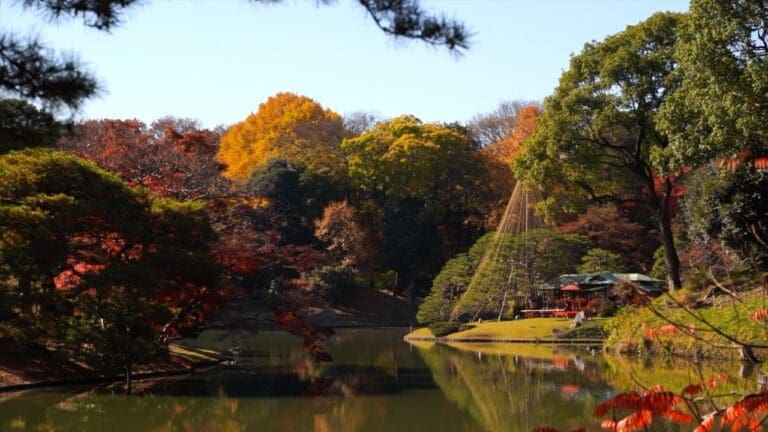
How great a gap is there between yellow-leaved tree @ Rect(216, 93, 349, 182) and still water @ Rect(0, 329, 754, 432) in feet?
71.5

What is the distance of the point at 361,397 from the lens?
51.6ft

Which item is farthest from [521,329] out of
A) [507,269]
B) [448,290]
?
[448,290]

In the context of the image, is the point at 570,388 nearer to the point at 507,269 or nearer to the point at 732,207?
the point at 732,207

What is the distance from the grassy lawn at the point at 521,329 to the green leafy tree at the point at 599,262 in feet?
11.0

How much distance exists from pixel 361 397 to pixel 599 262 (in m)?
19.1

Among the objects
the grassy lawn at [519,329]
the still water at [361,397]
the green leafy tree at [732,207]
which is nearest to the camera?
the still water at [361,397]

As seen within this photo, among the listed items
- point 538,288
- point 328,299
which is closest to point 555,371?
point 538,288

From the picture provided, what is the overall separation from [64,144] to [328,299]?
15095 mm

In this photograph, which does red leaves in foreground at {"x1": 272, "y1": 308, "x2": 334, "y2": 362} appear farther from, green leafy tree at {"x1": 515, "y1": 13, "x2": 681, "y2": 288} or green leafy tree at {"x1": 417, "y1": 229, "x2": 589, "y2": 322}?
green leafy tree at {"x1": 417, "y1": 229, "x2": 589, "y2": 322}

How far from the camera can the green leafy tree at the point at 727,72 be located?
1759 cm

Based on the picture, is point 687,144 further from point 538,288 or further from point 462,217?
point 462,217

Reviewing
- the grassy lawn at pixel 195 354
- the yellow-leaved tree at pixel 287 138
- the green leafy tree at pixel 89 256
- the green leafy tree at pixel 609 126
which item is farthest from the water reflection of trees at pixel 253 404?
the yellow-leaved tree at pixel 287 138

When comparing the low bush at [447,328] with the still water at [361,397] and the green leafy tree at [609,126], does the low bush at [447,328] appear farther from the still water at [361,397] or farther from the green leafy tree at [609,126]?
the still water at [361,397]

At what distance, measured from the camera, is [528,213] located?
3350 centimetres
